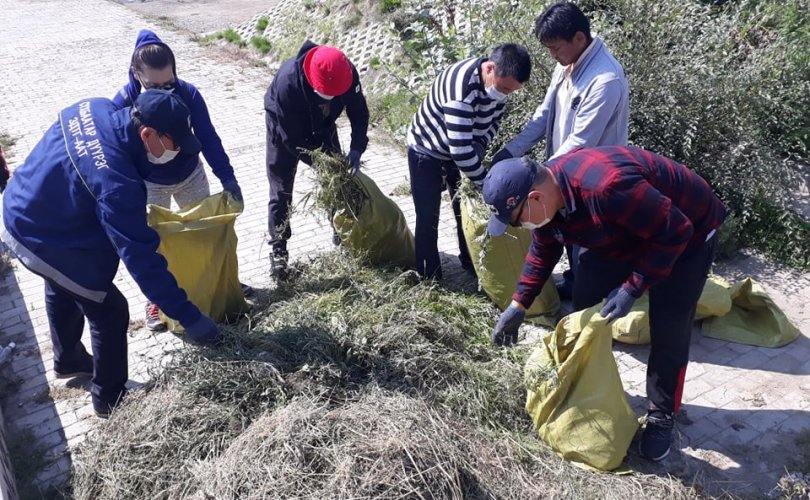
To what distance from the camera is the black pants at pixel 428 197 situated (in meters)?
3.96

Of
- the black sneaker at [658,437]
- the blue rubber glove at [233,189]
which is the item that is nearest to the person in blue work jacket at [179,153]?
the blue rubber glove at [233,189]

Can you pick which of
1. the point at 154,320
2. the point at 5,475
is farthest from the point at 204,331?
the point at 154,320

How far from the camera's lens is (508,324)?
3.12 meters

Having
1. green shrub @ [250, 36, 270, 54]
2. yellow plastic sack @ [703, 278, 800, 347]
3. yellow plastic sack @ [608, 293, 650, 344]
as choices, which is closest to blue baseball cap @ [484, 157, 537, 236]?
yellow plastic sack @ [608, 293, 650, 344]

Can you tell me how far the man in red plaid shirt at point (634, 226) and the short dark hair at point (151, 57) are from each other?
2.10 metres

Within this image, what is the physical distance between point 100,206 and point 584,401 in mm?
2215

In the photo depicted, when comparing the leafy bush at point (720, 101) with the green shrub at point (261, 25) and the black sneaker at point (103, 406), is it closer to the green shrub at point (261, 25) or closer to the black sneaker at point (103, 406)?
the black sneaker at point (103, 406)

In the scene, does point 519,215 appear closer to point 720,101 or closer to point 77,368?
point 77,368

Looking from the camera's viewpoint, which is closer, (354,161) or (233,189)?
(233,189)

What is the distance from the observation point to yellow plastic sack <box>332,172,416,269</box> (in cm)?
416

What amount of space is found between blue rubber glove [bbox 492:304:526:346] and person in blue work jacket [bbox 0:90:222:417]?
52.2 inches

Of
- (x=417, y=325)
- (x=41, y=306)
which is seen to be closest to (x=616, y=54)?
(x=417, y=325)

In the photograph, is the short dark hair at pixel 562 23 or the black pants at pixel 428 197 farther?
the black pants at pixel 428 197

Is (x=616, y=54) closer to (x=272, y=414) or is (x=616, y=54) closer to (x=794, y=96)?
(x=794, y=96)
